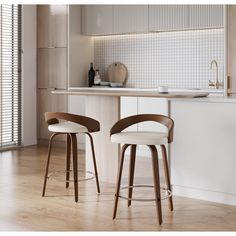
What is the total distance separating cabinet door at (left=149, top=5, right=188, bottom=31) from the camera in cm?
666

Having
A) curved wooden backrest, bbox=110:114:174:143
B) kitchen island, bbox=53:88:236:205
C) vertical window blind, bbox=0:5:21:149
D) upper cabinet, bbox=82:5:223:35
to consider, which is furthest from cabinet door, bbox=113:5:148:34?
curved wooden backrest, bbox=110:114:174:143

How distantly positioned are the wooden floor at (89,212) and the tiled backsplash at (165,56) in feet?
7.12

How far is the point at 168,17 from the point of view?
6781mm

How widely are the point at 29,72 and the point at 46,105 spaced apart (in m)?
0.58

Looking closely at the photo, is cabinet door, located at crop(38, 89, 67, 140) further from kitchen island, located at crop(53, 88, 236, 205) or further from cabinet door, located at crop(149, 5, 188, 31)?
kitchen island, located at crop(53, 88, 236, 205)

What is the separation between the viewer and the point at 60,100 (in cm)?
764

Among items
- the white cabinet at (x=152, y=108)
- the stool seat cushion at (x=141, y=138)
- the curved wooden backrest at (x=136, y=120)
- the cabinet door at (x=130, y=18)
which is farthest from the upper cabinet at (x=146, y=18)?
the stool seat cushion at (x=141, y=138)

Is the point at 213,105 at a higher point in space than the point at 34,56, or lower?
lower

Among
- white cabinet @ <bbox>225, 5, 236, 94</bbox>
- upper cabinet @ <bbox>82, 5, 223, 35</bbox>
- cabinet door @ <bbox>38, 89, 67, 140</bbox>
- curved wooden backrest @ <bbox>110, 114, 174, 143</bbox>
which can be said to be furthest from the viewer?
cabinet door @ <bbox>38, 89, 67, 140</bbox>

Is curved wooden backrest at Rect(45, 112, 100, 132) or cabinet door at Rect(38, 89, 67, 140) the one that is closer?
curved wooden backrest at Rect(45, 112, 100, 132)

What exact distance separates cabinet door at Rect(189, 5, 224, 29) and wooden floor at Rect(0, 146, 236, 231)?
92.9 inches
